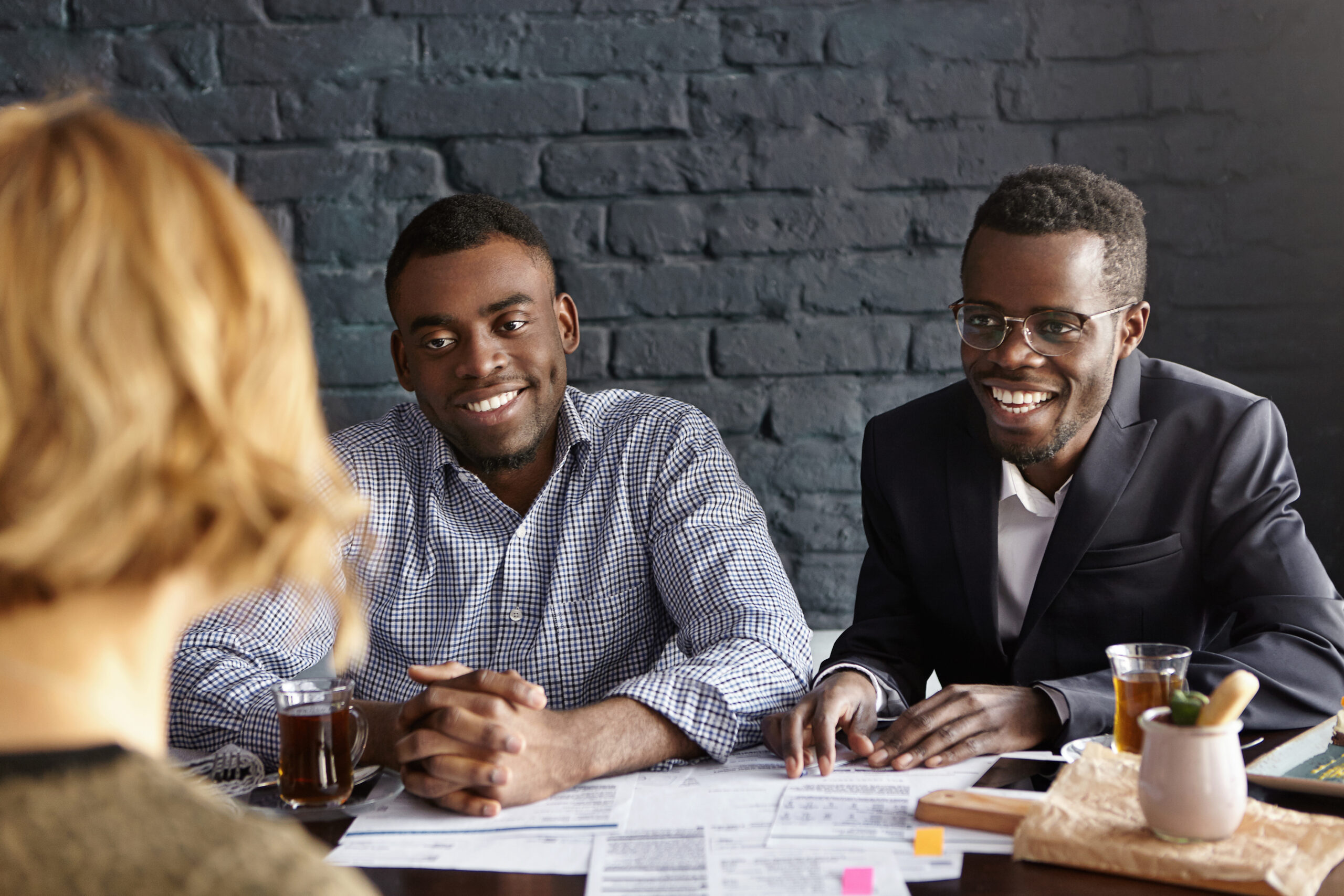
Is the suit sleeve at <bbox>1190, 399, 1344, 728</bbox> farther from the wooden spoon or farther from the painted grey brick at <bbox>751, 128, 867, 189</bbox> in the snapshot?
the painted grey brick at <bbox>751, 128, 867, 189</bbox>

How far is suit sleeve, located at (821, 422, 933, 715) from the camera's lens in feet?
5.44

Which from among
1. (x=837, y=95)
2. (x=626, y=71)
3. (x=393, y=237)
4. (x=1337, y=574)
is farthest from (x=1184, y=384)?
(x=393, y=237)

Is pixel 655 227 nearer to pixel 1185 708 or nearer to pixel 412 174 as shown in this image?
pixel 412 174

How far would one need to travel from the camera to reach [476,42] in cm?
212

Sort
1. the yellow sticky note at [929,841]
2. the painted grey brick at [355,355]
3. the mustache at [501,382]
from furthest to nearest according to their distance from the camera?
the painted grey brick at [355,355]
the mustache at [501,382]
the yellow sticky note at [929,841]

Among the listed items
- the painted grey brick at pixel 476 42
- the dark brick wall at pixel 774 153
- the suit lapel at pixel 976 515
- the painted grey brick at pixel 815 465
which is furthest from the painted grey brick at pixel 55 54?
the suit lapel at pixel 976 515

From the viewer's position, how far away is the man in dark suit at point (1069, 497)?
1.63m

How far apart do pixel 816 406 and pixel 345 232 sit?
956mm

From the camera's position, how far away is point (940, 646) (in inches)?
70.9

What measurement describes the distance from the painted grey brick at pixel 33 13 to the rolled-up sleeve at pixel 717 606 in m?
1.44

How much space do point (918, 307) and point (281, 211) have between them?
1225 millimetres

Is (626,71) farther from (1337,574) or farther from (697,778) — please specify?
(1337,574)

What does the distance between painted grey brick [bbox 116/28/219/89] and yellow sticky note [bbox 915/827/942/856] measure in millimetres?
1875

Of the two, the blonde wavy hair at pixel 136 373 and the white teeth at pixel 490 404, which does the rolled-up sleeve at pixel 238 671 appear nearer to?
the white teeth at pixel 490 404
